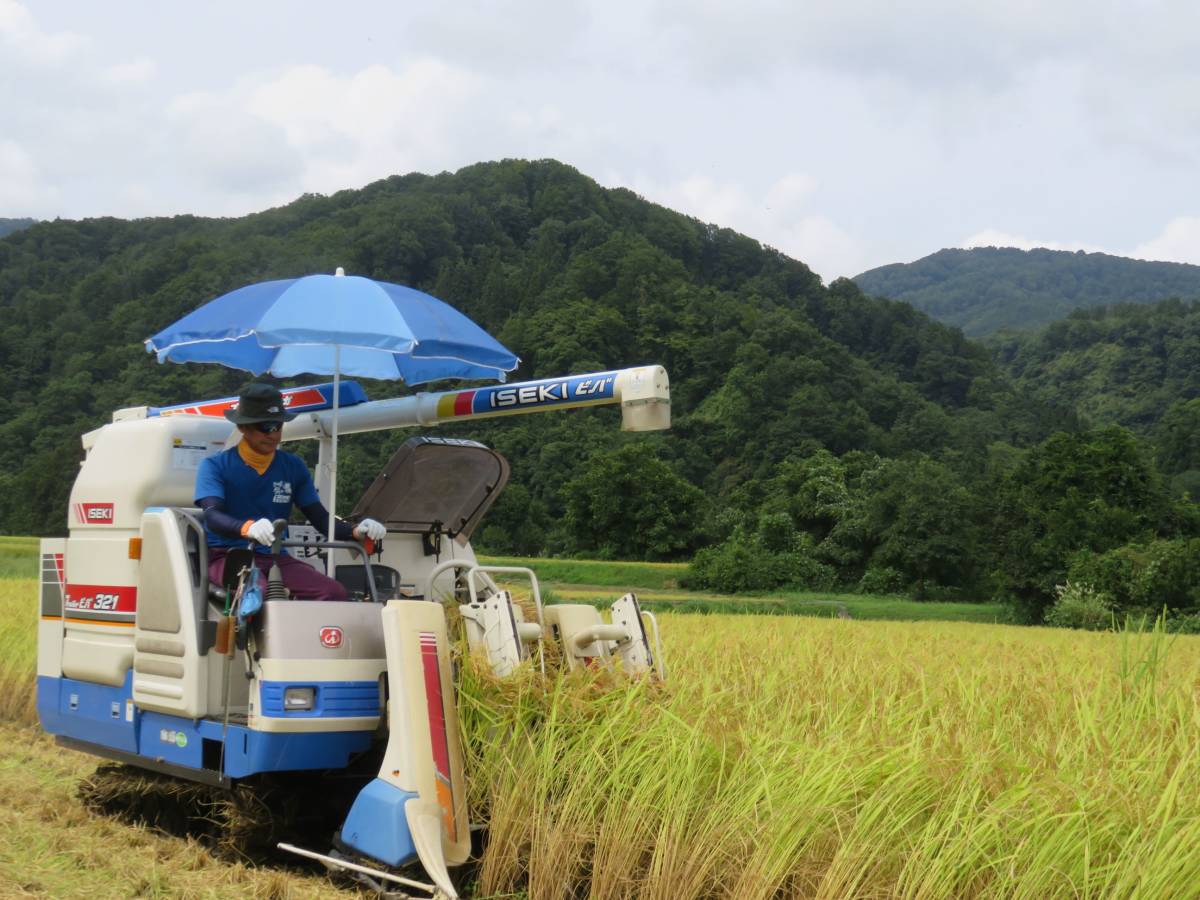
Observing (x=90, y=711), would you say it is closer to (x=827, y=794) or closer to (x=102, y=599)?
(x=102, y=599)

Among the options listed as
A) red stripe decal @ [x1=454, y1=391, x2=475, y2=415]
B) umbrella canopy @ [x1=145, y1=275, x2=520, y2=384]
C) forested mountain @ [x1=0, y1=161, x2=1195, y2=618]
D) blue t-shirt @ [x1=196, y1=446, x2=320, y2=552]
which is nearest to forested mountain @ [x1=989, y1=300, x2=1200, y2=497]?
forested mountain @ [x1=0, y1=161, x2=1195, y2=618]

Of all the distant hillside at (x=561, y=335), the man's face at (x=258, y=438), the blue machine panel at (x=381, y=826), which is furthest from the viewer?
the distant hillside at (x=561, y=335)

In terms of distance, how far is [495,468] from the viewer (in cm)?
768

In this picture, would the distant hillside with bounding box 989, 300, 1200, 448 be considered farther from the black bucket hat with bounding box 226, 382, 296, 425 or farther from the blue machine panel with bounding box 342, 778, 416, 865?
the blue machine panel with bounding box 342, 778, 416, 865

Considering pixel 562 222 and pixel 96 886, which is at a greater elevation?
pixel 562 222

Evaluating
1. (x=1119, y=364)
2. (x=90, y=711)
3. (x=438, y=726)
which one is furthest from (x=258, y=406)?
(x=1119, y=364)

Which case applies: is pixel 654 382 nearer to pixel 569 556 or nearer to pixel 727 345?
pixel 569 556

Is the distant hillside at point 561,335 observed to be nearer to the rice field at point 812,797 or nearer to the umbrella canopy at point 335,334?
the umbrella canopy at point 335,334

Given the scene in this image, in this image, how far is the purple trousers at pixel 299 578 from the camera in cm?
634

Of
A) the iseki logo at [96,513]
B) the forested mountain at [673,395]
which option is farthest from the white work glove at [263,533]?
the forested mountain at [673,395]

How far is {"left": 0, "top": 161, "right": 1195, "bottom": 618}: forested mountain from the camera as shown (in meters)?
44.7

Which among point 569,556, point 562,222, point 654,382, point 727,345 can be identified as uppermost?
point 562,222

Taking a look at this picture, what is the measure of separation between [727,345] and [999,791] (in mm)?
65098

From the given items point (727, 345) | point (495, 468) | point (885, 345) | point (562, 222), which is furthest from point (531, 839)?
point (562, 222)
